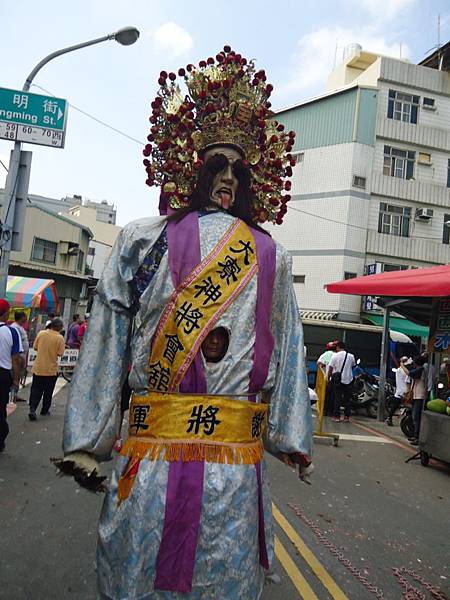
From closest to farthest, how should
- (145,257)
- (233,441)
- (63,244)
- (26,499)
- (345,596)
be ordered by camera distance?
1. (233,441)
2. (145,257)
3. (345,596)
4. (26,499)
5. (63,244)

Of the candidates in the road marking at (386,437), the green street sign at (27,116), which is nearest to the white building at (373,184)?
the road marking at (386,437)

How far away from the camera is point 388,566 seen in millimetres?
3711

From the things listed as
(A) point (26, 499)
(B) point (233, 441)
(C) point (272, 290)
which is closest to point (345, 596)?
(B) point (233, 441)

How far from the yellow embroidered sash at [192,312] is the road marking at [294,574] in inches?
84.2

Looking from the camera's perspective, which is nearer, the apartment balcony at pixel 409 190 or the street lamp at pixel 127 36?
the street lamp at pixel 127 36

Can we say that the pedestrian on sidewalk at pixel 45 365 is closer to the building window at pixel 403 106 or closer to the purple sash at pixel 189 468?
the purple sash at pixel 189 468

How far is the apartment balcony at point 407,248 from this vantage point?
22750 mm

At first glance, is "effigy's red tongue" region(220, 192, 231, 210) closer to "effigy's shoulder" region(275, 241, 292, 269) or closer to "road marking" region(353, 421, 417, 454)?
"effigy's shoulder" region(275, 241, 292, 269)

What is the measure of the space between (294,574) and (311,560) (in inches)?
11.1

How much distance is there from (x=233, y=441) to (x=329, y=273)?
21.3 metres

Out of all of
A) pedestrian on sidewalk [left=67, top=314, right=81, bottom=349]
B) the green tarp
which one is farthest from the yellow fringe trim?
the green tarp

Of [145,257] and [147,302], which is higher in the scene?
[145,257]

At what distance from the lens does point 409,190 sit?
2320 cm

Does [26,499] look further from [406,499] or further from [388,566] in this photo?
[406,499]
